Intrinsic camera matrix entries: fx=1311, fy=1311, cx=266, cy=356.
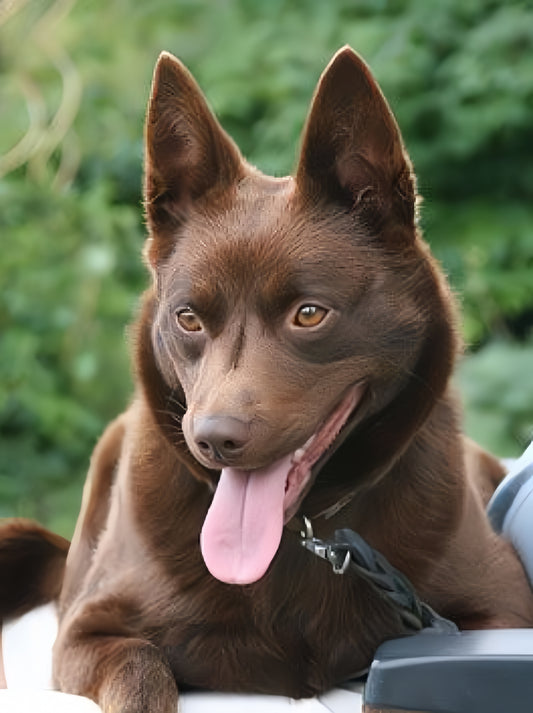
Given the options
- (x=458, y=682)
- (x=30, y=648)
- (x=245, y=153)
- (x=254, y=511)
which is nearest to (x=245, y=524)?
(x=254, y=511)

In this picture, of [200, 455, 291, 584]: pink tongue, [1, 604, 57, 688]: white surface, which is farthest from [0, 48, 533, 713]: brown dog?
[1, 604, 57, 688]: white surface

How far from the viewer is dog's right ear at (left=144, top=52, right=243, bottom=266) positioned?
1.84 meters

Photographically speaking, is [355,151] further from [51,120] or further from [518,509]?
[51,120]

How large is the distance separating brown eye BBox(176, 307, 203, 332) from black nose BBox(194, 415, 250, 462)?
20 cm

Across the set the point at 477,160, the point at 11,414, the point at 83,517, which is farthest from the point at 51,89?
the point at 83,517

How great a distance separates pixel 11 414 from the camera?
4.59 m

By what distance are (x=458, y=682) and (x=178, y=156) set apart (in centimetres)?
87

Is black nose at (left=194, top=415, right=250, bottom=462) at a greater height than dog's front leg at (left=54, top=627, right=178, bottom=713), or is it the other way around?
black nose at (left=194, top=415, right=250, bottom=462)

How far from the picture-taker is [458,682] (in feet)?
4.58

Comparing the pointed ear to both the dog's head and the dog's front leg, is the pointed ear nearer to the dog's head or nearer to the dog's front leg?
the dog's head

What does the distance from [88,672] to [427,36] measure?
340cm

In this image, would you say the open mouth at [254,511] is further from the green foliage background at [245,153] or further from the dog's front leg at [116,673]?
the green foliage background at [245,153]

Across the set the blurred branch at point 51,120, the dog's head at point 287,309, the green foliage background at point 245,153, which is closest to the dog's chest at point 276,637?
the dog's head at point 287,309

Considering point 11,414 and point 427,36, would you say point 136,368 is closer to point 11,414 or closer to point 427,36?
point 11,414
